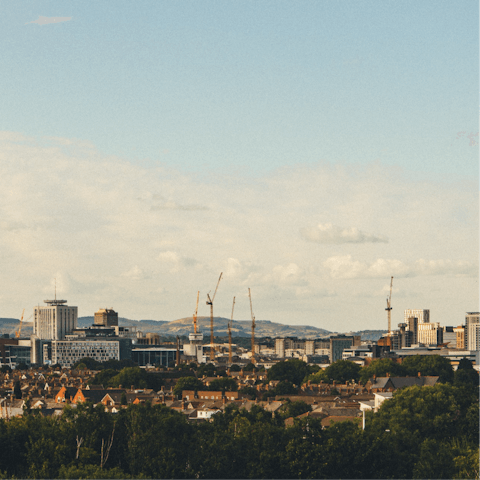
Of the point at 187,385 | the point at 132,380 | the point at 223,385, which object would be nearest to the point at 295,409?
the point at 223,385

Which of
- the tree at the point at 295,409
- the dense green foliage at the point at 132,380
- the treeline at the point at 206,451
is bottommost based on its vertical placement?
the dense green foliage at the point at 132,380

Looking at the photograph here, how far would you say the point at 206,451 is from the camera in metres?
67.1

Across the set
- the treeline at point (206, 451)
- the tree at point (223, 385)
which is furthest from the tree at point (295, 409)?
the tree at point (223, 385)

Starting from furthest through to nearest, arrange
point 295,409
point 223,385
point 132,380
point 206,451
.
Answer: point 132,380 → point 223,385 → point 295,409 → point 206,451

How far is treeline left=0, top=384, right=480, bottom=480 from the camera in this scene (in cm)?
6475

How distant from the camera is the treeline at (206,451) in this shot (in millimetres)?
64750

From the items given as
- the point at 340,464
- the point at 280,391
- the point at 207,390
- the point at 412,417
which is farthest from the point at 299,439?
the point at 207,390

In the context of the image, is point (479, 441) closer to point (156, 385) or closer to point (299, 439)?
point (299, 439)

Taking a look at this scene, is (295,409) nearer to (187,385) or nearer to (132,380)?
(187,385)

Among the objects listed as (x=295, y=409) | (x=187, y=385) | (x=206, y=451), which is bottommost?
(x=187, y=385)

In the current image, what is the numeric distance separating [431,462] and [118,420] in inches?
918

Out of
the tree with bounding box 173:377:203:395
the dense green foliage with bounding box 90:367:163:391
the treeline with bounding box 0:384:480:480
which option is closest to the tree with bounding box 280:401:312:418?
the treeline with bounding box 0:384:480:480

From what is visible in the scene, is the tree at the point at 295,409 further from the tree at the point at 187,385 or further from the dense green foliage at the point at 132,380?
the dense green foliage at the point at 132,380

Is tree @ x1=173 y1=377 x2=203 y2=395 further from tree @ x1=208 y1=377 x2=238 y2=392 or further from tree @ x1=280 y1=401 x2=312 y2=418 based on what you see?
tree @ x1=280 y1=401 x2=312 y2=418
